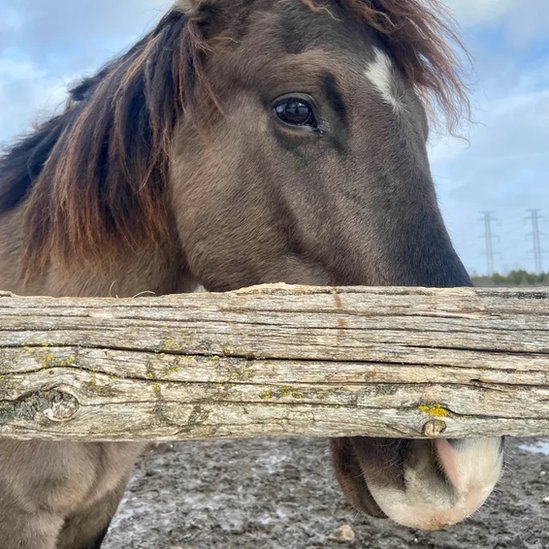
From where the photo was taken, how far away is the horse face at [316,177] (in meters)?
1.90

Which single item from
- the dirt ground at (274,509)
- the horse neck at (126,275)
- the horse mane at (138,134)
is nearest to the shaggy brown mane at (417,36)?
the horse mane at (138,134)

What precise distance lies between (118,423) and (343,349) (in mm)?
511

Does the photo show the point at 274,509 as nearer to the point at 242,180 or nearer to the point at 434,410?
the point at 242,180

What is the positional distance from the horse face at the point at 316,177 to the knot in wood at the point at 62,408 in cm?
96

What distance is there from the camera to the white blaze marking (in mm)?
2078

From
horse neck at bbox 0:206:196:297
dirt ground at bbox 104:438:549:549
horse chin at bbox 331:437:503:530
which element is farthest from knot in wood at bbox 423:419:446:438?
dirt ground at bbox 104:438:549:549

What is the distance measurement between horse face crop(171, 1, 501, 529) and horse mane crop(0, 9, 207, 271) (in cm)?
9

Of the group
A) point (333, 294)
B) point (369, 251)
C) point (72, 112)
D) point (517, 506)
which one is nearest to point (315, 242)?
point (369, 251)

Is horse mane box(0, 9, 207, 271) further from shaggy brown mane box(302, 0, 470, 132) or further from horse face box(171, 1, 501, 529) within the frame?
shaggy brown mane box(302, 0, 470, 132)

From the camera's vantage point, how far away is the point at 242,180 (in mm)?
2184

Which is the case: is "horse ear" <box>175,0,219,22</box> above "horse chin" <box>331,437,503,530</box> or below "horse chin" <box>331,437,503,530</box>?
above

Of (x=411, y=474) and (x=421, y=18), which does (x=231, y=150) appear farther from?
(x=411, y=474)

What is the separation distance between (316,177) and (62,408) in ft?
3.99

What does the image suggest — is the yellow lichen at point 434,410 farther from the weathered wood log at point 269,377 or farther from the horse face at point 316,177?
the horse face at point 316,177
